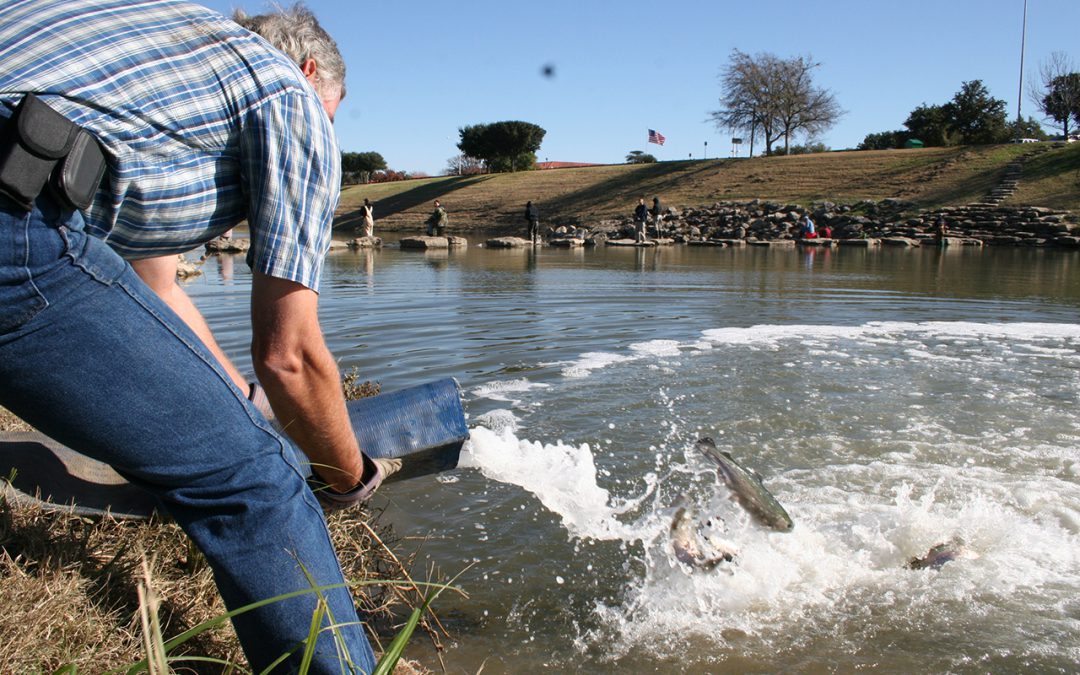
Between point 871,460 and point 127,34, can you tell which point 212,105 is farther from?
point 871,460

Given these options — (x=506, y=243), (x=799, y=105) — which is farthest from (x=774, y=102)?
(x=506, y=243)

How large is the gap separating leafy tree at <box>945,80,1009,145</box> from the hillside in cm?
523

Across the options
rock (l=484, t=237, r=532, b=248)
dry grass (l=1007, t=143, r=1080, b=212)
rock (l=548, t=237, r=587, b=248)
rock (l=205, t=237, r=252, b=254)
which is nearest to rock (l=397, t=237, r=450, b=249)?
rock (l=484, t=237, r=532, b=248)

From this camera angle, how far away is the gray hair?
2256 millimetres

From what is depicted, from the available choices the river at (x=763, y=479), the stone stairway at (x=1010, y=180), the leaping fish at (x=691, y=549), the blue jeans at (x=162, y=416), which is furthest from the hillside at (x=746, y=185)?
the blue jeans at (x=162, y=416)

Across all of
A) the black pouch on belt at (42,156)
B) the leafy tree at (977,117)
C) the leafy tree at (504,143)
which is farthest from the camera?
the leafy tree at (504,143)

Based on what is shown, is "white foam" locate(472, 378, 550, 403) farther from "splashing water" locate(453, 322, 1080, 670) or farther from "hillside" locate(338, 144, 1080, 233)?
"hillside" locate(338, 144, 1080, 233)

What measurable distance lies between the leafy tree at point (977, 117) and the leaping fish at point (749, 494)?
53160 mm

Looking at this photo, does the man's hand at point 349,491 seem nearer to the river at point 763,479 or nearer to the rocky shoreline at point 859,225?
the river at point 763,479

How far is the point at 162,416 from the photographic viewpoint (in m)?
1.58

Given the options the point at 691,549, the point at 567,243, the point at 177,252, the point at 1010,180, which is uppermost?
the point at 1010,180

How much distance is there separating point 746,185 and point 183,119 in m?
47.8

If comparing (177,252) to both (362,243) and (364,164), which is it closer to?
(362,243)

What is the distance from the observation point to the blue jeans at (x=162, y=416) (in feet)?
4.87
